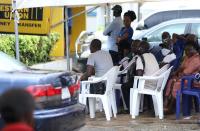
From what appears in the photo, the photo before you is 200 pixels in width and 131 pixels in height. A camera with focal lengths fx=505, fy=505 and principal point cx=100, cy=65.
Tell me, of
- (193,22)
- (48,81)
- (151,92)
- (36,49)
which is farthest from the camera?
(36,49)

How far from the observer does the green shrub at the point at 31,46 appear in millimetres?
12812

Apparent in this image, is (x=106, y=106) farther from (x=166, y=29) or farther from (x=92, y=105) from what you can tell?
(x=166, y=29)

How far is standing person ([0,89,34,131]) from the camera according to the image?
7.88 ft

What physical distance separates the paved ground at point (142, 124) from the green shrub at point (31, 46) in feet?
17.1

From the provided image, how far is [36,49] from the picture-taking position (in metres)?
14.0

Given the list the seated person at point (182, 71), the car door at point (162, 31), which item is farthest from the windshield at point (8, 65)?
the car door at point (162, 31)

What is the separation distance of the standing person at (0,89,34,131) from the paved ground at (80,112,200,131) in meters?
4.71

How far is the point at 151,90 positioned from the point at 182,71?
0.63m

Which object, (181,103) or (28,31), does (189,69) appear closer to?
(181,103)

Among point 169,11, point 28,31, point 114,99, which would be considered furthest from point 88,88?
point 169,11

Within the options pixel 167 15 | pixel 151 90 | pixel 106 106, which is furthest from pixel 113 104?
pixel 167 15

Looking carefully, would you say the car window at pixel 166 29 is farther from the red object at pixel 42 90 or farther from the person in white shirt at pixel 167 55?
the red object at pixel 42 90

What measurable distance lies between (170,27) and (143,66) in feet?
13.5

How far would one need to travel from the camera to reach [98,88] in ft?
26.2
